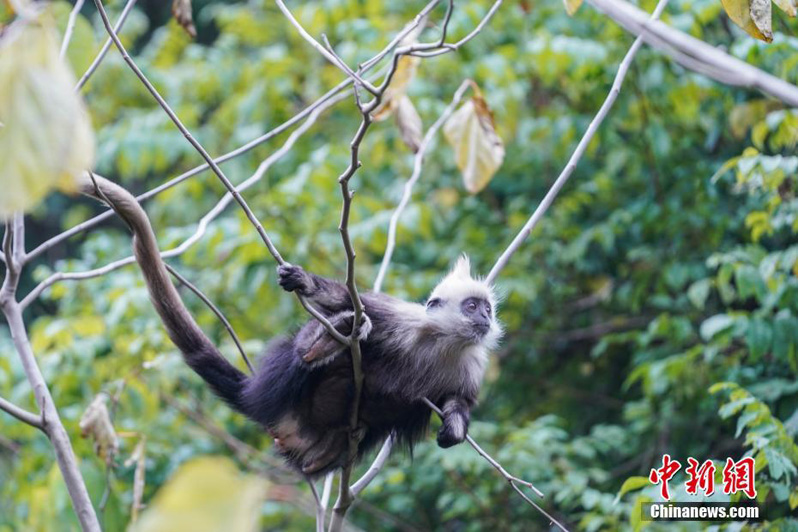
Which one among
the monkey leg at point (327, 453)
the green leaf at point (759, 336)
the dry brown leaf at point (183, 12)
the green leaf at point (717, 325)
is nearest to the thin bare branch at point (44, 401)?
the monkey leg at point (327, 453)

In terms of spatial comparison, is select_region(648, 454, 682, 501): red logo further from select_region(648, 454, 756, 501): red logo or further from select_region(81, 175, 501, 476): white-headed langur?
select_region(81, 175, 501, 476): white-headed langur

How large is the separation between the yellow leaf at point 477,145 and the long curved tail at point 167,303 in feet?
4.49

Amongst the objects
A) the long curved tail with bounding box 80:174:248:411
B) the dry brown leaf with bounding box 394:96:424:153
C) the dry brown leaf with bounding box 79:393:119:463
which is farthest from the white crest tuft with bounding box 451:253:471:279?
the dry brown leaf with bounding box 79:393:119:463

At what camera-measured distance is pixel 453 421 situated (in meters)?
3.48

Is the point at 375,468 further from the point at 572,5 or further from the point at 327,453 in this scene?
the point at 572,5

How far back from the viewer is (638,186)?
21.1 ft

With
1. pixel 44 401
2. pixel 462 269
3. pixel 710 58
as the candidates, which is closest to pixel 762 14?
pixel 710 58

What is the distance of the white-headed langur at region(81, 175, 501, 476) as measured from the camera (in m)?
3.46

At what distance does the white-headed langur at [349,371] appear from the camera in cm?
346

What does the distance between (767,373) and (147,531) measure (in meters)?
4.64

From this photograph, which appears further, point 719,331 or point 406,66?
point 719,331

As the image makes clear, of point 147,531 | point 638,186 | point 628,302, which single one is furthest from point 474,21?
point 147,531

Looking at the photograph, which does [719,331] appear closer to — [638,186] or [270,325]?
[638,186]

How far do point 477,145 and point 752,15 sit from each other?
1.62m
